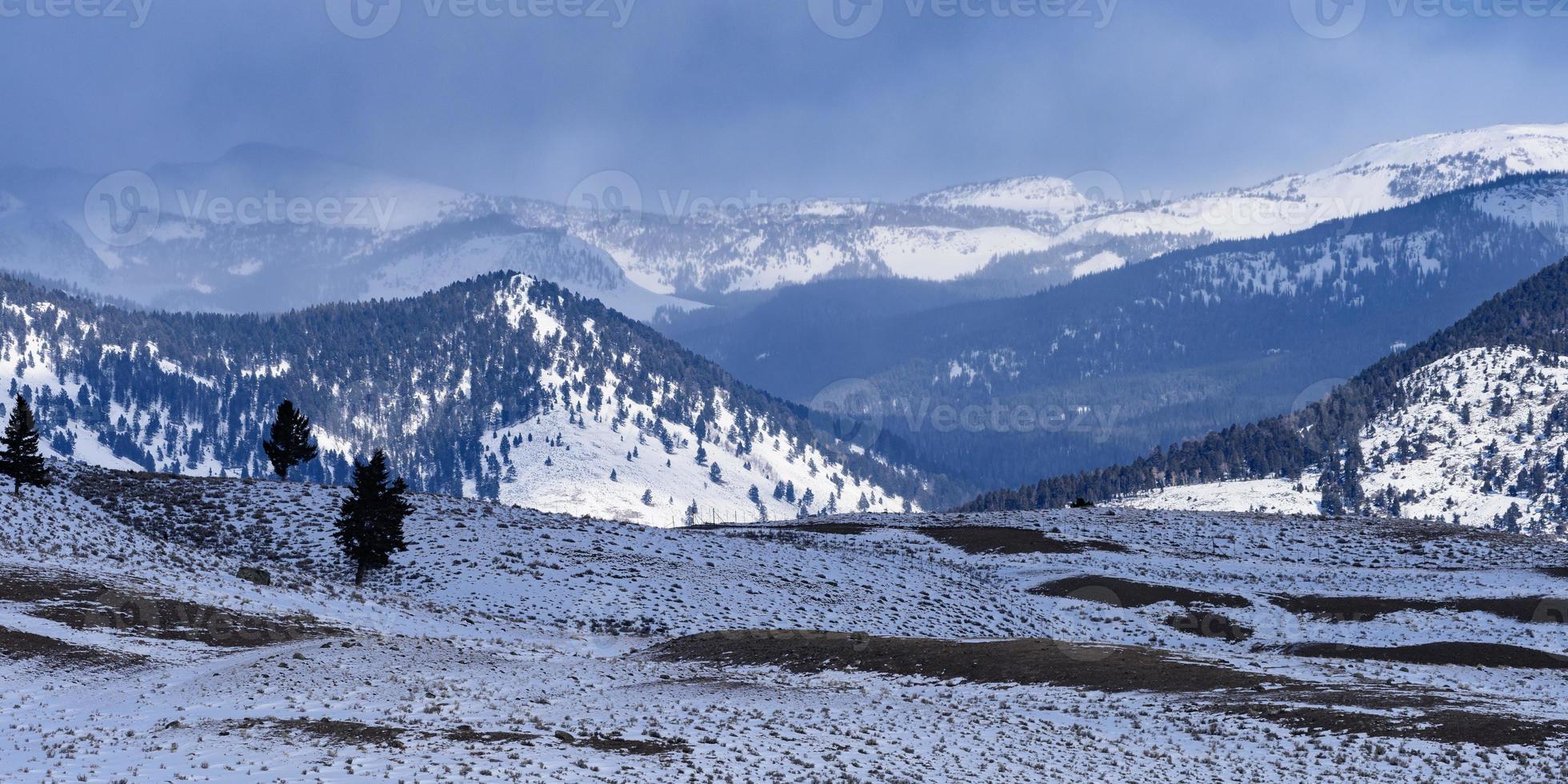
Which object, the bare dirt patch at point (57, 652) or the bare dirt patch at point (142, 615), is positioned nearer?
the bare dirt patch at point (57, 652)

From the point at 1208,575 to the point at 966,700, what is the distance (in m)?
40.4

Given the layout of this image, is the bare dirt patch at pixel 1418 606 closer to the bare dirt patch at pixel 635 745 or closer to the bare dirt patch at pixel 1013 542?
the bare dirt patch at pixel 1013 542

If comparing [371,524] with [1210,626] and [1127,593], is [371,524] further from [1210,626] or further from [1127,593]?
[1210,626]

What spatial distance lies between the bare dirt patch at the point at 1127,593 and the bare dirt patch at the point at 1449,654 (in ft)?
33.8

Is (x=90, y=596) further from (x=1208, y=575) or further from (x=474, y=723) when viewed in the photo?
(x=1208, y=575)

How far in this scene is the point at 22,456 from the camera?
209ft

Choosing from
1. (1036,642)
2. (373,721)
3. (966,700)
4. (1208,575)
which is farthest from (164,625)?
(1208,575)

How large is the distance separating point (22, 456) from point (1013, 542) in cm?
5414

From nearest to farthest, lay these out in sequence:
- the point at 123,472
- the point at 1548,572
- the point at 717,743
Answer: the point at 717,743 < the point at 1548,572 < the point at 123,472

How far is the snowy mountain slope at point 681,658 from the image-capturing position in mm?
30000

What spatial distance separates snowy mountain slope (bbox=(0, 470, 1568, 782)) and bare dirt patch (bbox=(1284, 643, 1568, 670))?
62 cm

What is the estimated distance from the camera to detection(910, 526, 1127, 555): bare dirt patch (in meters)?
83.1

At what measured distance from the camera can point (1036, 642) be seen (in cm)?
4925

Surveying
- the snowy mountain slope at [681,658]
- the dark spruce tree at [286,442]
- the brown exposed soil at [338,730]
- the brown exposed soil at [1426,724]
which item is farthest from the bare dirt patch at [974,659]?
the dark spruce tree at [286,442]
